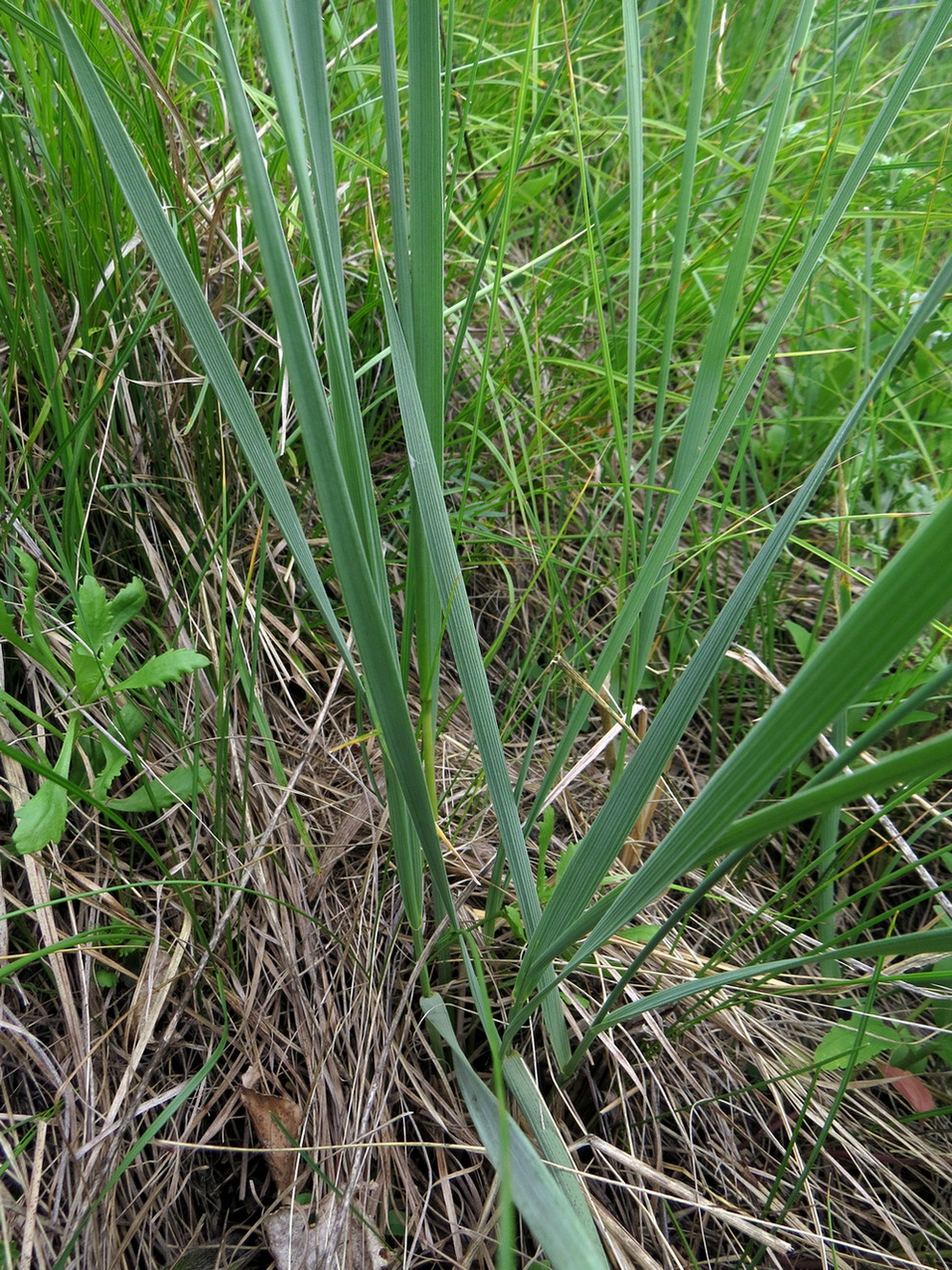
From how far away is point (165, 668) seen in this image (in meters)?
0.69

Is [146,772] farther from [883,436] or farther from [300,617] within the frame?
[883,436]

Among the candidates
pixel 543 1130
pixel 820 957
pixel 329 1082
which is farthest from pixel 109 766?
pixel 820 957

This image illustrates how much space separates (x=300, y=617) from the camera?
0.87 metres

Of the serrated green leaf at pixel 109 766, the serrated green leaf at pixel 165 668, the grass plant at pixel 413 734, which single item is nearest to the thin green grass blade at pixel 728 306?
the grass plant at pixel 413 734

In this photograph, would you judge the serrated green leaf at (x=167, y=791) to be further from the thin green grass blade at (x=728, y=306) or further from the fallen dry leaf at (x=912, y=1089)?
the fallen dry leaf at (x=912, y=1089)

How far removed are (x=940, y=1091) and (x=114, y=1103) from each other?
2.51 feet

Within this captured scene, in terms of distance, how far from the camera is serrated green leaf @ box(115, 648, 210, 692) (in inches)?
27.0

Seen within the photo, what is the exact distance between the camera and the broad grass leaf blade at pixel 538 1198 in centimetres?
40

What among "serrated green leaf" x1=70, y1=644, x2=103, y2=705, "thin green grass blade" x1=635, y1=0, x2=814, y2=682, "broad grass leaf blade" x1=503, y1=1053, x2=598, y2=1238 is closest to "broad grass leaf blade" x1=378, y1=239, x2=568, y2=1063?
"broad grass leaf blade" x1=503, y1=1053, x2=598, y2=1238

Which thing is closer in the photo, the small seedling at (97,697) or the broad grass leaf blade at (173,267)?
the broad grass leaf blade at (173,267)

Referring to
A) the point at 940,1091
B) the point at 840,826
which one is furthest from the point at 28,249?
the point at 940,1091

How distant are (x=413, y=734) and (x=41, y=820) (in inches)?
13.8

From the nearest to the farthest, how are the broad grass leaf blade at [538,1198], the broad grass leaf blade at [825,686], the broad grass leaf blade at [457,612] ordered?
the broad grass leaf blade at [825,686], the broad grass leaf blade at [538,1198], the broad grass leaf blade at [457,612]

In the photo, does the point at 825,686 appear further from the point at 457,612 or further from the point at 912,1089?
the point at 912,1089
